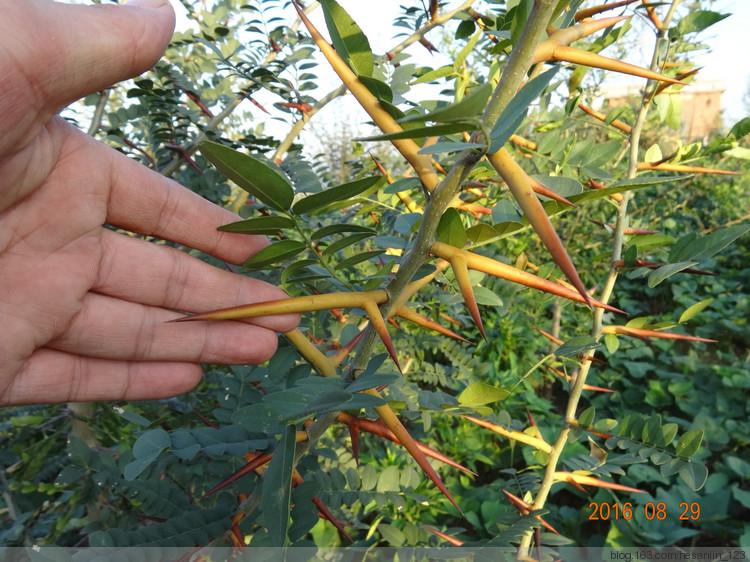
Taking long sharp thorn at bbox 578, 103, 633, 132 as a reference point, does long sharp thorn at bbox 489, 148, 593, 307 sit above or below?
below

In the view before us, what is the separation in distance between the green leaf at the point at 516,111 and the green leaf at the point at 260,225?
0.82ft

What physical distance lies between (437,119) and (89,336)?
0.80m

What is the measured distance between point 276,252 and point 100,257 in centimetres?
45

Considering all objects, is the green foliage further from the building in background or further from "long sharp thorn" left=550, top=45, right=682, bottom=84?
the building in background

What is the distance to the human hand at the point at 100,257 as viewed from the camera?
69cm

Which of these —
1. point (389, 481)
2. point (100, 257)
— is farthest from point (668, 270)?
point (100, 257)

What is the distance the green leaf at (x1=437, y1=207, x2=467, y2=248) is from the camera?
1.62 feet

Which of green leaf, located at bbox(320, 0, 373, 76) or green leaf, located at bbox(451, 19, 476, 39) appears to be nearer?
green leaf, located at bbox(320, 0, 373, 76)

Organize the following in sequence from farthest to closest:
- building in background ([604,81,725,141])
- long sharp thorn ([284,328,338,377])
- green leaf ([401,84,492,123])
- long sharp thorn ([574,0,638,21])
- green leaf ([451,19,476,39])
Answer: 1. building in background ([604,81,725,141])
2. green leaf ([451,19,476,39])
3. long sharp thorn ([284,328,338,377])
4. long sharp thorn ([574,0,638,21])
5. green leaf ([401,84,492,123])

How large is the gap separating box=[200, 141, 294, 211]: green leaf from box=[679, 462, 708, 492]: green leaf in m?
0.62

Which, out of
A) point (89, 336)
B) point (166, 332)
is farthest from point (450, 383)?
point (89, 336)

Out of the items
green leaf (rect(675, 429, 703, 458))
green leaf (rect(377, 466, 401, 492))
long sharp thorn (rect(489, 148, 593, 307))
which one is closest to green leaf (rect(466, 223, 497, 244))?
long sharp thorn (rect(489, 148, 593, 307))

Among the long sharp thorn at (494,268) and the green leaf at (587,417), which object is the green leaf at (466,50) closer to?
the long sharp thorn at (494,268)

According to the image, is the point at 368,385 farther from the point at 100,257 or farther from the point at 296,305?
the point at 100,257
